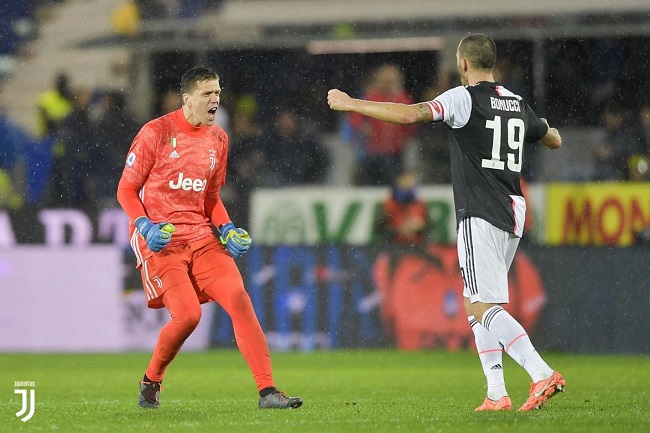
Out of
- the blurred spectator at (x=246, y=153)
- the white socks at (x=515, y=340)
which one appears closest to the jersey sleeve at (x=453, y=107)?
the white socks at (x=515, y=340)

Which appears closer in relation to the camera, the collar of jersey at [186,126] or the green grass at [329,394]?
the green grass at [329,394]

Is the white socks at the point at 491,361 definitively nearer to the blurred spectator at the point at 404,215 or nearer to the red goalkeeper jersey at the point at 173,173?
the red goalkeeper jersey at the point at 173,173

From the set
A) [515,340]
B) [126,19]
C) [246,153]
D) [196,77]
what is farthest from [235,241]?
[126,19]

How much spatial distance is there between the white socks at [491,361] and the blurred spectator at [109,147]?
7621 millimetres

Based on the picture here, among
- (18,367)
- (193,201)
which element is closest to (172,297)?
(193,201)

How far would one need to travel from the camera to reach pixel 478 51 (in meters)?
7.27

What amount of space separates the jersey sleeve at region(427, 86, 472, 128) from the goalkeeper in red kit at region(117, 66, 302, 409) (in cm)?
144

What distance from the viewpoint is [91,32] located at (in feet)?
50.4

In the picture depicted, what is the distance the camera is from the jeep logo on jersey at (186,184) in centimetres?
766

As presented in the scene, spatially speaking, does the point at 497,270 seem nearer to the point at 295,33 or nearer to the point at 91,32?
the point at 295,33

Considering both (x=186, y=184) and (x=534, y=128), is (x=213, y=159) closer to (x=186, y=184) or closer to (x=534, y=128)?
(x=186, y=184)

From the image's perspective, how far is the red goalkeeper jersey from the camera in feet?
24.8

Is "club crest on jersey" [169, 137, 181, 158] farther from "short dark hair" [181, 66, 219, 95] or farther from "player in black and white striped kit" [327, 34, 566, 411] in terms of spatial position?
"player in black and white striped kit" [327, 34, 566, 411]

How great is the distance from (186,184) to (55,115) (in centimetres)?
769
